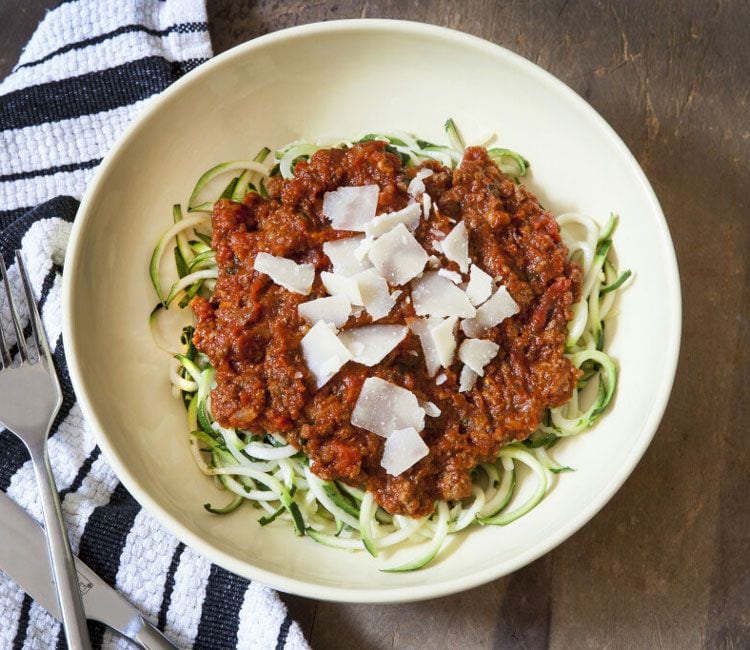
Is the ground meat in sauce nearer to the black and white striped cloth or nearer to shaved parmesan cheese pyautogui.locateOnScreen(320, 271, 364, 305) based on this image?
shaved parmesan cheese pyautogui.locateOnScreen(320, 271, 364, 305)

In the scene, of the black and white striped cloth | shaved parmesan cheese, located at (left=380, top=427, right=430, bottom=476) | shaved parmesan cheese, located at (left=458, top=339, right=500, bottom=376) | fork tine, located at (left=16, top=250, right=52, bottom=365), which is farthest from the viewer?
fork tine, located at (left=16, top=250, right=52, bottom=365)

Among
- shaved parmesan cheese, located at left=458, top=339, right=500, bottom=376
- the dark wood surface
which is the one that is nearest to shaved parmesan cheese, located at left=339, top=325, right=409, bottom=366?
shaved parmesan cheese, located at left=458, top=339, right=500, bottom=376

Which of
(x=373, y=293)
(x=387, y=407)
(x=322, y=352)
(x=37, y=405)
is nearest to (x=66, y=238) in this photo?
(x=37, y=405)

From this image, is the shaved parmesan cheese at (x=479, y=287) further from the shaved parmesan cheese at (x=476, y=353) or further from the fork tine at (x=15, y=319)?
the fork tine at (x=15, y=319)

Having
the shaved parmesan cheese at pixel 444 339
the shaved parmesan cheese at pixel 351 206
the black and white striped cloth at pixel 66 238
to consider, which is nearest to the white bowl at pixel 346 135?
the black and white striped cloth at pixel 66 238

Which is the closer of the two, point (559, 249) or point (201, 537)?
point (201, 537)

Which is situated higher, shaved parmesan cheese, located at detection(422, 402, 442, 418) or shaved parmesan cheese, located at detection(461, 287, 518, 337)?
shaved parmesan cheese, located at detection(461, 287, 518, 337)

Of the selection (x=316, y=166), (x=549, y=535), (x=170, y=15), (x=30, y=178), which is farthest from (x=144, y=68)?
(x=549, y=535)

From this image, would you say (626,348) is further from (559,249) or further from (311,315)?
(311,315)
